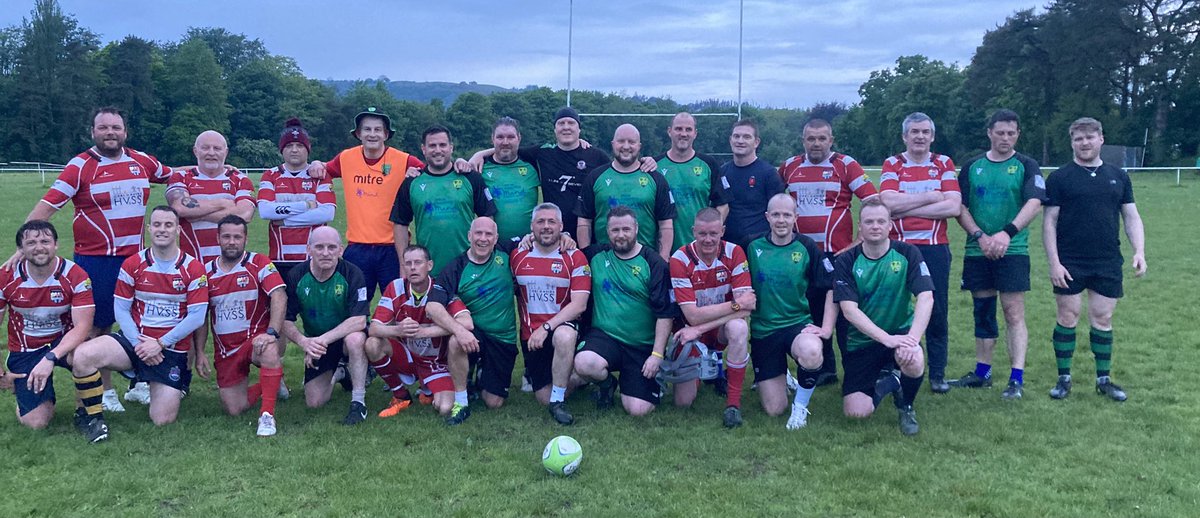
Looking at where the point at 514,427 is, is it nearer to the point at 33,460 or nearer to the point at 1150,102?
the point at 33,460

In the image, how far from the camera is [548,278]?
5.61 meters

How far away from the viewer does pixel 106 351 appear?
5.07 meters

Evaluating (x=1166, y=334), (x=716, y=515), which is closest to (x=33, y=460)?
(x=716, y=515)

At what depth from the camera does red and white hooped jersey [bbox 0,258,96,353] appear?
5.04 meters

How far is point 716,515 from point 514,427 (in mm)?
1746

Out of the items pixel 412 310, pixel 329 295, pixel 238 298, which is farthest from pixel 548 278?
pixel 238 298

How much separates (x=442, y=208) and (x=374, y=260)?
0.73 metres

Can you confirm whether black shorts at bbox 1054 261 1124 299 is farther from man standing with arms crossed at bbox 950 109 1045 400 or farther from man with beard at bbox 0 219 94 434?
man with beard at bbox 0 219 94 434

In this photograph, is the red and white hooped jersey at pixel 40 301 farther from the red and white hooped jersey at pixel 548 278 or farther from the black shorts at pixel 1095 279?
the black shorts at pixel 1095 279

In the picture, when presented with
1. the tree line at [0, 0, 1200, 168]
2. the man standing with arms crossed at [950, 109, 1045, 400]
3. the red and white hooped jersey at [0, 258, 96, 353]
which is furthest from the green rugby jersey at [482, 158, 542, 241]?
the tree line at [0, 0, 1200, 168]

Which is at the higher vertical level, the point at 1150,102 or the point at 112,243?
the point at 1150,102

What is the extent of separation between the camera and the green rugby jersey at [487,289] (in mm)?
5637

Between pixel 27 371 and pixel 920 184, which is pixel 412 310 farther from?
pixel 920 184

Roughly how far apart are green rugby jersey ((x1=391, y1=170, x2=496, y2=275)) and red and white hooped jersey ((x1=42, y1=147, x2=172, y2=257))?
5.72 feet
